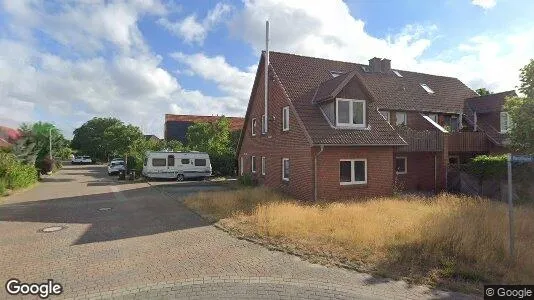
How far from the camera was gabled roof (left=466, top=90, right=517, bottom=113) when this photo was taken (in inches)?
967

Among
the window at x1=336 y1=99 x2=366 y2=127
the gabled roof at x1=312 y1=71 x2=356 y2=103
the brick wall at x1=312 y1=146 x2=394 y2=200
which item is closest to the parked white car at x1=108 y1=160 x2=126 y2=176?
the gabled roof at x1=312 y1=71 x2=356 y2=103

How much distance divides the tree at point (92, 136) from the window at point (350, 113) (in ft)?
222

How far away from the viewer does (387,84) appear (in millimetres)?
24828

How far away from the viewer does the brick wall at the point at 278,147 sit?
17.4 m

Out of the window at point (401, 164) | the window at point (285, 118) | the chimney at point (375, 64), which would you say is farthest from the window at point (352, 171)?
the chimney at point (375, 64)

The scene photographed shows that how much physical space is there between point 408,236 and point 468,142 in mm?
16176

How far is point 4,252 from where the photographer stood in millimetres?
9180

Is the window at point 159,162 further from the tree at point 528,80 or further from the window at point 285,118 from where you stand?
the tree at point 528,80

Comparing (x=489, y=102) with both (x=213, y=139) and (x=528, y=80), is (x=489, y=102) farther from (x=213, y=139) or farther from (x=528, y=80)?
(x=213, y=139)

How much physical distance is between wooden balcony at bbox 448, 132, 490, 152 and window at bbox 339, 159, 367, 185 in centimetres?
801

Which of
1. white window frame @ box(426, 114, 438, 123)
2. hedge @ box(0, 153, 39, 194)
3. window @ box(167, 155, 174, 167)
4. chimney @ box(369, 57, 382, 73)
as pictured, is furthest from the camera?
window @ box(167, 155, 174, 167)

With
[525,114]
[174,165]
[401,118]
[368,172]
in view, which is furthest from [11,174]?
[525,114]

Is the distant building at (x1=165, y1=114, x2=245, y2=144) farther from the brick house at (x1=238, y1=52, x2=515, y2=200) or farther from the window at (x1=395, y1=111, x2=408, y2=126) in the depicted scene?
the window at (x1=395, y1=111, x2=408, y2=126)

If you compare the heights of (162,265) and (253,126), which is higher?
(253,126)
